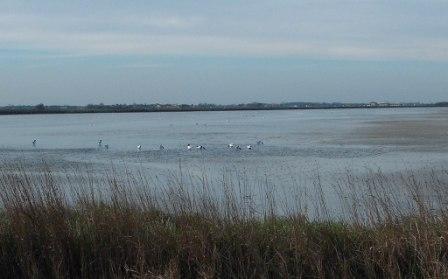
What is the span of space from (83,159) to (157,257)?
60.2ft

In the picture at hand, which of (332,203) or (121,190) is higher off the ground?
(121,190)

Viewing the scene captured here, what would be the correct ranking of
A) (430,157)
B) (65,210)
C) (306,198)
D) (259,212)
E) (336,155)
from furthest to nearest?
(336,155), (430,157), (306,198), (259,212), (65,210)

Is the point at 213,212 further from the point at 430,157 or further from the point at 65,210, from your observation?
the point at 430,157

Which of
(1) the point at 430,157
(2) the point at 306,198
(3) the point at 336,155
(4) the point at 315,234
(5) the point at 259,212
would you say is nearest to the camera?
(4) the point at 315,234

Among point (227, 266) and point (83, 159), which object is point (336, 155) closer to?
point (83, 159)

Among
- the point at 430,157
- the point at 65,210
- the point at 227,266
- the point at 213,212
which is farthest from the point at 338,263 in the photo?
the point at 430,157

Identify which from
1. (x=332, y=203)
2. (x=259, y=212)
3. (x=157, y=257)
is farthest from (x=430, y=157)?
(x=157, y=257)

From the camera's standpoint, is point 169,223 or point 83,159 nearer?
point 169,223

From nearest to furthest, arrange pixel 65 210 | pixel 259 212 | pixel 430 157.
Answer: pixel 65 210, pixel 259 212, pixel 430 157

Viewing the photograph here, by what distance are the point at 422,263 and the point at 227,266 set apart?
7.01 ft

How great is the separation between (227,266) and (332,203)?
5.92 metres

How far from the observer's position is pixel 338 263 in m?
7.55

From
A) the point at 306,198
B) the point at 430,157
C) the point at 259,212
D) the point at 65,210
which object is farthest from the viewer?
the point at 430,157

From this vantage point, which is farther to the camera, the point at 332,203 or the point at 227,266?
the point at 332,203
